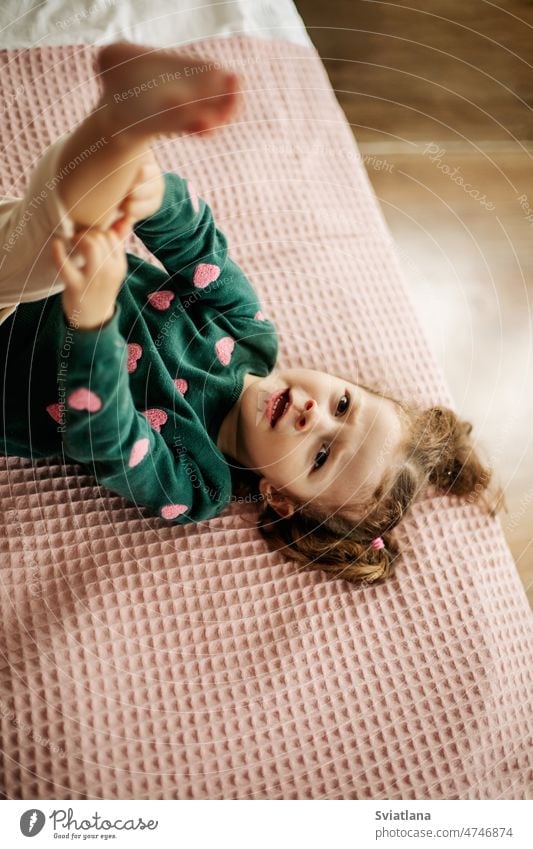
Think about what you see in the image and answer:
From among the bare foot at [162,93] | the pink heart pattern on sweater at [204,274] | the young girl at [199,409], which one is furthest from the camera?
the pink heart pattern on sweater at [204,274]

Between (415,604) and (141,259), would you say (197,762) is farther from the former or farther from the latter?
(141,259)

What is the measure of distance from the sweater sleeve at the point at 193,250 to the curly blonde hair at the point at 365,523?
0.13 m

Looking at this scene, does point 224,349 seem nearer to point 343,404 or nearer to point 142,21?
point 343,404

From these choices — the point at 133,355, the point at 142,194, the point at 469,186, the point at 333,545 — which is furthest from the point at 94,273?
the point at 469,186

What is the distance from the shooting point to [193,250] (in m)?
0.42

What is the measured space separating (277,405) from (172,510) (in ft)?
0.32

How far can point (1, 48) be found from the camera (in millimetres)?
510

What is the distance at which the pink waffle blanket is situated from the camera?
377 mm

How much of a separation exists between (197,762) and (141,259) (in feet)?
1.09

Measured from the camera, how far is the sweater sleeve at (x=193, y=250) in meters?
0.38

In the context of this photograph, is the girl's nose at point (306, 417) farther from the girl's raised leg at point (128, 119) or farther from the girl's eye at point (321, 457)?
the girl's raised leg at point (128, 119)

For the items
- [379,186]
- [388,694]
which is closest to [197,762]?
[388,694]

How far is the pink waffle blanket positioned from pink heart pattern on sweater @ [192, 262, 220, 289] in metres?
0.09

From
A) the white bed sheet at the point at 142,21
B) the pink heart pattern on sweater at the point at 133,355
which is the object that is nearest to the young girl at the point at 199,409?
the pink heart pattern on sweater at the point at 133,355
